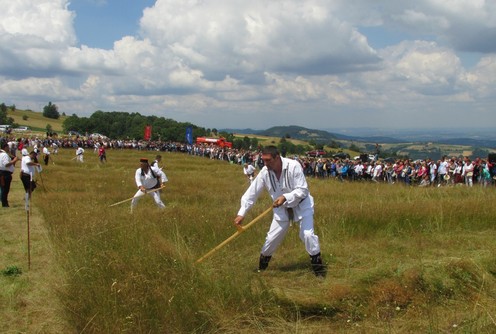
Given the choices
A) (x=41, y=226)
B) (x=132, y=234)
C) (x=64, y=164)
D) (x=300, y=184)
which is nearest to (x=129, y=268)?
(x=132, y=234)

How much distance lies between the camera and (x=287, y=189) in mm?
7328

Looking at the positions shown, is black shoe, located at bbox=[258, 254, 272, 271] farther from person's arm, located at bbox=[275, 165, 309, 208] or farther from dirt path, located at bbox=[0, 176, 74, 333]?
dirt path, located at bbox=[0, 176, 74, 333]

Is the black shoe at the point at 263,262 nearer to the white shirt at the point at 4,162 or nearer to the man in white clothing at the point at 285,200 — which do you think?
the man in white clothing at the point at 285,200

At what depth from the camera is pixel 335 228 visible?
9.98m

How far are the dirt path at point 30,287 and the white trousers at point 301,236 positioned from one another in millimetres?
3096

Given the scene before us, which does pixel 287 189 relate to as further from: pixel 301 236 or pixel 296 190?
pixel 301 236

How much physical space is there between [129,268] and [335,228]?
530 centimetres

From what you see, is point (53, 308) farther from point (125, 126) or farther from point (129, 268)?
point (125, 126)

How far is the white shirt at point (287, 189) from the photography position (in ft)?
23.4

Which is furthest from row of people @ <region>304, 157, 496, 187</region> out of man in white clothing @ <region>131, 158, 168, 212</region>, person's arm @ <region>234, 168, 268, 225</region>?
person's arm @ <region>234, 168, 268, 225</region>

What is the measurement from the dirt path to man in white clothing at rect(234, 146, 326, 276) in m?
2.79

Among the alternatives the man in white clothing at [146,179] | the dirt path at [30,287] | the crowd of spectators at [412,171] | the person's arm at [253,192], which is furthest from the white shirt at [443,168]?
the dirt path at [30,287]

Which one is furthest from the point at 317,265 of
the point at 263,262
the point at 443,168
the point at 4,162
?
the point at 443,168

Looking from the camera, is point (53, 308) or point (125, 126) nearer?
point (53, 308)
